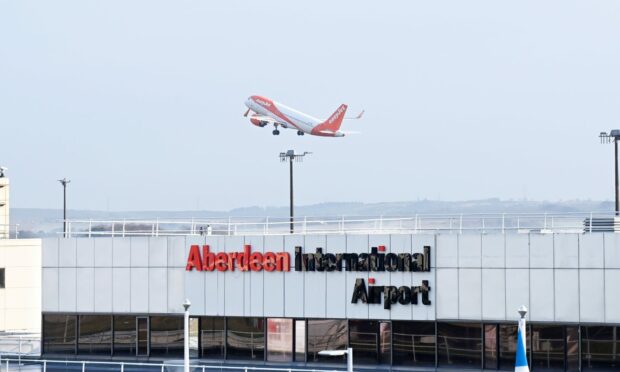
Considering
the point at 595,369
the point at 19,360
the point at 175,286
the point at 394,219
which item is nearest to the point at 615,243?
the point at 595,369

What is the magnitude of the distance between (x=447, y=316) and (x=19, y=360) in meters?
17.9

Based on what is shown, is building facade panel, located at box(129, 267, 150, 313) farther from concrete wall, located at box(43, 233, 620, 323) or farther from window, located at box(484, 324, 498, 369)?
window, located at box(484, 324, 498, 369)

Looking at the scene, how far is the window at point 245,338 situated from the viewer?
5631 centimetres

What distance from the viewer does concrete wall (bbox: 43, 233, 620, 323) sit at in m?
49.6

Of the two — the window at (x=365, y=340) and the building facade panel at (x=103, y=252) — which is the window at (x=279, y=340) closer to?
the window at (x=365, y=340)

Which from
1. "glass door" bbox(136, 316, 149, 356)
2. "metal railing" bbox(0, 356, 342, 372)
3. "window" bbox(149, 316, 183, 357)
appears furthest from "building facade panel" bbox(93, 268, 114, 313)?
"metal railing" bbox(0, 356, 342, 372)

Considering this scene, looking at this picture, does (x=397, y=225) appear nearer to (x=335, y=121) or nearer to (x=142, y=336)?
(x=142, y=336)

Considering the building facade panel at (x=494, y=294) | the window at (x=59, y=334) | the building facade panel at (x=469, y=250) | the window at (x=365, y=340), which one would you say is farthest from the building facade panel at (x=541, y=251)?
the window at (x=59, y=334)

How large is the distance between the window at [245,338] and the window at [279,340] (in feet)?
1.00

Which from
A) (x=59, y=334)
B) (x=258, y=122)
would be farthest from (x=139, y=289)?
(x=258, y=122)

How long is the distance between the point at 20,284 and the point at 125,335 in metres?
13.1

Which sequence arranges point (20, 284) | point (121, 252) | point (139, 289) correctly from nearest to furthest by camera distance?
point (139, 289) → point (121, 252) → point (20, 284)

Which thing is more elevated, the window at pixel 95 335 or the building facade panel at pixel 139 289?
the building facade panel at pixel 139 289

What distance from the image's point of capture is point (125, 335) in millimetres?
58781
